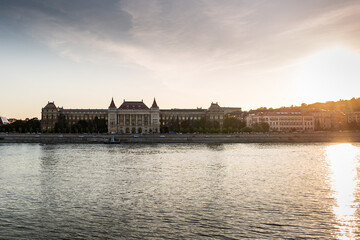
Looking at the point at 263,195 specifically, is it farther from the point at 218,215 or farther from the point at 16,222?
the point at 16,222

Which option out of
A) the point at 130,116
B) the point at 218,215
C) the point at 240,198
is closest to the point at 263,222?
the point at 218,215

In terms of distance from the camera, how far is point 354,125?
494ft

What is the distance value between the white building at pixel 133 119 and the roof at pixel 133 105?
650 millimetres

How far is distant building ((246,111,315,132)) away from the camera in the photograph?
15175cm

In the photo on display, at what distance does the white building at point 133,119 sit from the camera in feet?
516

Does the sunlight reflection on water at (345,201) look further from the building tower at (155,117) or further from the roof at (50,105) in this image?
the roof at (50,105)

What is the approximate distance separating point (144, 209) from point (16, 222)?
7.00 m

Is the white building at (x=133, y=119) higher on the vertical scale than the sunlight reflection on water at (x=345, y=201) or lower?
higher

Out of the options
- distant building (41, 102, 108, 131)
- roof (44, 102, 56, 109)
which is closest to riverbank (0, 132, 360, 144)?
distant building (41, 102, 108, 131)

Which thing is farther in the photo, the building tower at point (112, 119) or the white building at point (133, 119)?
the white building at point (133, 119)

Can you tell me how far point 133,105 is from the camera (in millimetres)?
163625

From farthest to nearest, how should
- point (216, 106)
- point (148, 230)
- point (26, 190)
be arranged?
point (216, 106)
point (26, 190)
point (148, 230)

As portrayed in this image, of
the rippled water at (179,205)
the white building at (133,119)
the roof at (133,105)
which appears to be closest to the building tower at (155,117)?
the white building at (133,119)

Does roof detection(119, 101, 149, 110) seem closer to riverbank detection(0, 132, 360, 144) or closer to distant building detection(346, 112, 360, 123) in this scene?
riverbank detection(0, 132, 360, 144)
